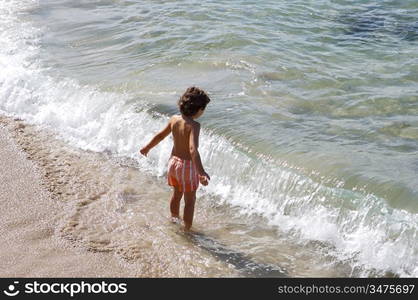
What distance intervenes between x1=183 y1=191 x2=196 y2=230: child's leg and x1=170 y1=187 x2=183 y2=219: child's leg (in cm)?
15

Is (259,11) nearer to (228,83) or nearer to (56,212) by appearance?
(228,83)

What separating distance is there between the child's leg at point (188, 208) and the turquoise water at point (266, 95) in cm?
73

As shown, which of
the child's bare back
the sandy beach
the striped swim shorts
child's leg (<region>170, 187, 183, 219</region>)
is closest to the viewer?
the sandy beach

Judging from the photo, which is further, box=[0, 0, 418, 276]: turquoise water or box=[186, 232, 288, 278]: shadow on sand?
box=[0, 0, 418, 276]: turquoise water

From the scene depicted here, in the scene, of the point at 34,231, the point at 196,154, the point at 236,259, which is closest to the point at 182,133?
the point at 196,154

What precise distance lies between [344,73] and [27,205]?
4952 mm

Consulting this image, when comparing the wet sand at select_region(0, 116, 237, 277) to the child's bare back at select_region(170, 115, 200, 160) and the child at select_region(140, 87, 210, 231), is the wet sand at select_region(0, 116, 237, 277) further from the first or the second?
the child's bare back at select_region(170, 115, 200, 160)

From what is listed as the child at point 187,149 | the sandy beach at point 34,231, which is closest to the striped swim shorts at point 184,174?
the child at point 187,149

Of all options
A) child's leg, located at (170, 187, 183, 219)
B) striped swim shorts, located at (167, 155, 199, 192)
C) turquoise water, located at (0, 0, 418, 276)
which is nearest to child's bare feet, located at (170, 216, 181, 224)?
child's leg, located at (170, 187, 183, 219)

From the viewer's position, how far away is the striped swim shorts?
550 cm

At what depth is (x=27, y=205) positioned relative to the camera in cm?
606

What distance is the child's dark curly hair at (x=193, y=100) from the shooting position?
5.22 metres

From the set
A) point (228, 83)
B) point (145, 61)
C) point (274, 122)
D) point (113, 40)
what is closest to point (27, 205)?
point (274, 122)

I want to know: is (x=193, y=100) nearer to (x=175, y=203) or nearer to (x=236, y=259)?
(x=175, y=203)
